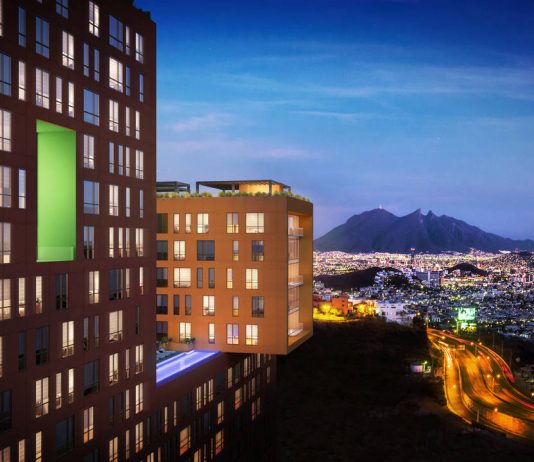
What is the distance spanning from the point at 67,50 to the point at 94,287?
9.76 metres

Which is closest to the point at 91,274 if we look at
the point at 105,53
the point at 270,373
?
the point at 105,53

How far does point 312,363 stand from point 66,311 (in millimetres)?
66389

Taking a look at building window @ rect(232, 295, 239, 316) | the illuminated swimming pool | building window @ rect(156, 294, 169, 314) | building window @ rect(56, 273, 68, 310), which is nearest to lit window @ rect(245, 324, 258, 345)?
building window @ rect(232, 295, 239, 316)

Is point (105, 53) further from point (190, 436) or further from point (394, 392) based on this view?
point (394, 392)

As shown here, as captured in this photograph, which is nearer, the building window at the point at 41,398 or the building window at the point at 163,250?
the building window at the point at 41,398

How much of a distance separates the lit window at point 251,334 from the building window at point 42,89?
778 inches

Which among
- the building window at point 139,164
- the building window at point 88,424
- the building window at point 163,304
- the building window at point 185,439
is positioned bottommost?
the building window at point 185,439

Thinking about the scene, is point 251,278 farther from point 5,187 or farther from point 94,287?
point 5,187

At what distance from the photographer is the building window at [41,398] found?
856 inches

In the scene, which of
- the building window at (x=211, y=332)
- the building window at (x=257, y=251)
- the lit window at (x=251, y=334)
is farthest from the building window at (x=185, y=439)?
the building window at (x=257, y=251)

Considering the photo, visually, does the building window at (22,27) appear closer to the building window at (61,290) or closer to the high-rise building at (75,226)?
the high-rise building at (75,226)

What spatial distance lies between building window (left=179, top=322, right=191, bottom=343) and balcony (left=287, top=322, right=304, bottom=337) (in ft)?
21.2

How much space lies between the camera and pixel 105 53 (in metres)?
26.9

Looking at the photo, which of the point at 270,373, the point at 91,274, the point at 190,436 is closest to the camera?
the point at 91,274
